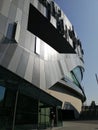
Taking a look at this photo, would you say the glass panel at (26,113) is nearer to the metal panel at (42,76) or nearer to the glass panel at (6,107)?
the glass panel at (6,107)

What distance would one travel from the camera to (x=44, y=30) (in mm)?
29500

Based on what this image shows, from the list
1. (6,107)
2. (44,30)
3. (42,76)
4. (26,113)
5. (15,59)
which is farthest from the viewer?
(44,30)

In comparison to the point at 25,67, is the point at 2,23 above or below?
above

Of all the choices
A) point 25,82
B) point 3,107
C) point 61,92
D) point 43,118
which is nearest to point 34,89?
point 25,82

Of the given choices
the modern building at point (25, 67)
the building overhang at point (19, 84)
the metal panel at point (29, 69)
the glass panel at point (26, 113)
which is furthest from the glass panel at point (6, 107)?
the metal panel at point (29, 69)

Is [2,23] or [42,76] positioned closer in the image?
[2,23]

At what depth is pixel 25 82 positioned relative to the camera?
1877 cm

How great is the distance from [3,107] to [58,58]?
40.0 feet

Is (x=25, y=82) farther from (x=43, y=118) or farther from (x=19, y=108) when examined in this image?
(x=43, y=118)

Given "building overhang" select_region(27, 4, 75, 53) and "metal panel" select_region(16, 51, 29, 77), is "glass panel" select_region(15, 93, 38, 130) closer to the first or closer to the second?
"metal panel" select_region(16, 51, 29, 77)

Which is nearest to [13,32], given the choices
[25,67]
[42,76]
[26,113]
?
[25,67]

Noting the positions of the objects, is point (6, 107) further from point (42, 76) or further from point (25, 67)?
point (42, 76)

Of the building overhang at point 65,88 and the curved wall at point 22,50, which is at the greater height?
the building overhang at point 65,88

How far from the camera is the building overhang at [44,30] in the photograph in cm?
2646
